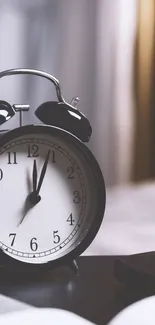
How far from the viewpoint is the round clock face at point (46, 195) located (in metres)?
0.80

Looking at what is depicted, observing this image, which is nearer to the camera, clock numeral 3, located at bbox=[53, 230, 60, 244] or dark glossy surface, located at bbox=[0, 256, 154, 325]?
dark glossy surface, located at bbox=[0, 256, 154, 325]

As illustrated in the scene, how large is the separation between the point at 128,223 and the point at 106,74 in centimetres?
28

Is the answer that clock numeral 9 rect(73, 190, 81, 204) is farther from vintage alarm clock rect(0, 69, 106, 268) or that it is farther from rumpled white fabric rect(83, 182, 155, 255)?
rumpled white fabric rect(83, 182, 155, 255)

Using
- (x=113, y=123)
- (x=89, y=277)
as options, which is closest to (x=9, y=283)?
(x=89, y=277)

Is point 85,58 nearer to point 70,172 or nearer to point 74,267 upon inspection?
point 70,172

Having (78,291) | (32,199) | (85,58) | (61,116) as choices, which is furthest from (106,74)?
(78,291)

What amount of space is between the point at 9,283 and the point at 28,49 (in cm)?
39

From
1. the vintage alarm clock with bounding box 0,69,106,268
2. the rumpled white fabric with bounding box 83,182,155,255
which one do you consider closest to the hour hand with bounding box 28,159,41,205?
the vintage alarm clock with bounding box 0,69,106,268

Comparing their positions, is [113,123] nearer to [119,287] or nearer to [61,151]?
[61,151]

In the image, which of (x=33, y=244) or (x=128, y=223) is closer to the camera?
(x=33, y=244)

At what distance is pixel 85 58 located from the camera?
980 millimetres

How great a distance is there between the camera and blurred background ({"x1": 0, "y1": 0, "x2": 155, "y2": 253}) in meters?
0.94

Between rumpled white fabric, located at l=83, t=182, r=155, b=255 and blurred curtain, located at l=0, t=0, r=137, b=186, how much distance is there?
3 cm

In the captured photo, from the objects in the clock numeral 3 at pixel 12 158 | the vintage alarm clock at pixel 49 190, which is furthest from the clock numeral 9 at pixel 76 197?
the clock numeral 3 at pixel 12 158
